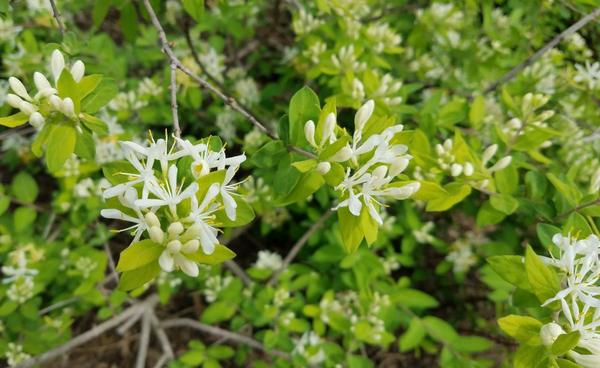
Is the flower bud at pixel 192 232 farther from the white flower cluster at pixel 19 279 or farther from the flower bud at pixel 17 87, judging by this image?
the white flower cluster at pixel 19 279

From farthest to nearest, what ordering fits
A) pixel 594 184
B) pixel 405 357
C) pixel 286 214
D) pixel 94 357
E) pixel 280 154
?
pixel 405 357, pixel 94 357, pixel 286 214, pixel 594 184, pixel 280 154

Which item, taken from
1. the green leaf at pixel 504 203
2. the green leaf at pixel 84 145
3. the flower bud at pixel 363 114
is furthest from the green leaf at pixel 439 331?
the green leaf at pixel 84 145

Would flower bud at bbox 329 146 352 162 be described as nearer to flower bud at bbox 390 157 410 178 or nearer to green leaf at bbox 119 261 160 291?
flower bud at bbox 390 157 410 178

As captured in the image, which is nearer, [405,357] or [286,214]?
[286,214]

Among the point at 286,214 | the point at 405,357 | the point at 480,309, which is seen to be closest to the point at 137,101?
the point at 286,214

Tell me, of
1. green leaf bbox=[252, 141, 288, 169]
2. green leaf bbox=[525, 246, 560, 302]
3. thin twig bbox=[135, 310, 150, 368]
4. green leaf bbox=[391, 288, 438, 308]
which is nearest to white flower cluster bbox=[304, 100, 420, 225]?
green leaf bbox=[252, 141, 288, 169]

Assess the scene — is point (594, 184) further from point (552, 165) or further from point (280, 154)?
point (280, 154)
